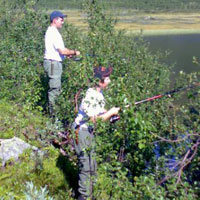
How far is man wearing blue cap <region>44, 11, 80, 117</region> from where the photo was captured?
7.16 m

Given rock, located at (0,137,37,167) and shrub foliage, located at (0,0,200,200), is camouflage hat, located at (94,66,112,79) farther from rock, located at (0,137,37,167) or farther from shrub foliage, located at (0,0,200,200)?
rock, located at (0,137,37,167)

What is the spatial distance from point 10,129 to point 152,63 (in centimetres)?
943

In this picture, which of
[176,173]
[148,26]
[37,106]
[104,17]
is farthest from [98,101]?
[148,26]

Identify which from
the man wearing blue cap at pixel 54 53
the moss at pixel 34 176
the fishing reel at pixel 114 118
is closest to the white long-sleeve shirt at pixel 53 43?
the man wearing blue cap at pixel 54 53

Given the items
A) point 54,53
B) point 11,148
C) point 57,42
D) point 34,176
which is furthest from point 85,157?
point 54,53

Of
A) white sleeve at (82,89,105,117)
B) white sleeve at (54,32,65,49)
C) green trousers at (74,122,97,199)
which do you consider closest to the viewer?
white sleeve at (82,89,105,117)

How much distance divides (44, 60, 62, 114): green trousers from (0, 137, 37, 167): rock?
125 centimetres

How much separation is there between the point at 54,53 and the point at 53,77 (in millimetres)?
492

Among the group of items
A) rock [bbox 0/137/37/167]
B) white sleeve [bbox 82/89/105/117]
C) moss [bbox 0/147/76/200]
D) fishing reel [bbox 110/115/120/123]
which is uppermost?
white sleeve [bbox 82/89/105/117]

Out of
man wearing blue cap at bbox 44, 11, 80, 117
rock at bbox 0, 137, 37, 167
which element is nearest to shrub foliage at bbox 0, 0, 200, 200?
rock at bbox 0, 137, 37, 167

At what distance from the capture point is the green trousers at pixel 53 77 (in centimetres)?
750

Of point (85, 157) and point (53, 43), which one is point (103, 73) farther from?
point (53, 43)

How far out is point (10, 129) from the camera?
23.3 feet

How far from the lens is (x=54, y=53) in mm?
7445
